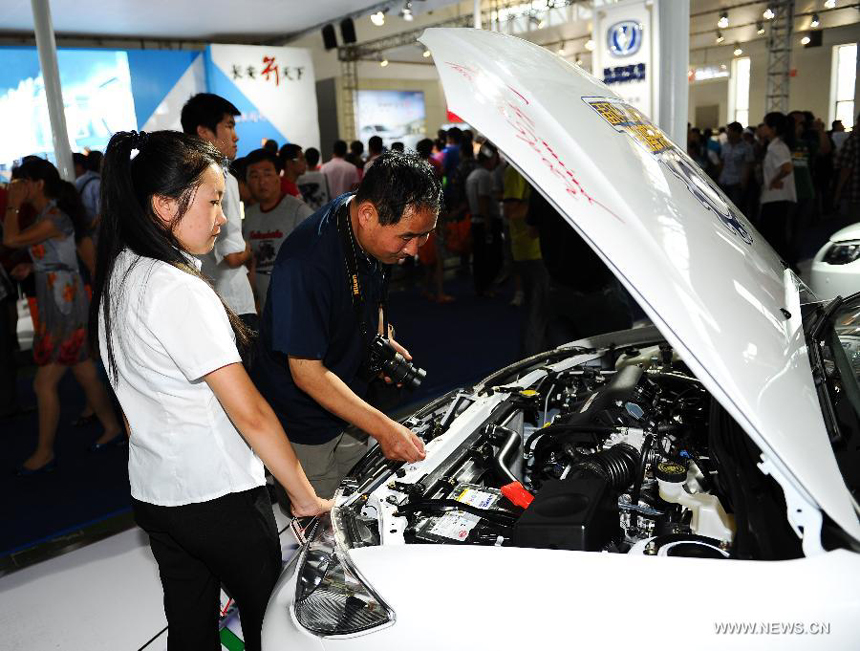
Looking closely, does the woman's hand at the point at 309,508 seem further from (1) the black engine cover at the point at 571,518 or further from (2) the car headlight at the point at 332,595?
(1) the black engine cover at the point at 571,518

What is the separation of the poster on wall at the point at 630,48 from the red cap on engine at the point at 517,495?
4.43 meters

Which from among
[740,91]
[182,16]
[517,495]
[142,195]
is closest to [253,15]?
[182,16]

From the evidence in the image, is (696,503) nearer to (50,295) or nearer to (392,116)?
(50,295)

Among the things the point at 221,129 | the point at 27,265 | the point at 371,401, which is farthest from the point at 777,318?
the point at 27,265

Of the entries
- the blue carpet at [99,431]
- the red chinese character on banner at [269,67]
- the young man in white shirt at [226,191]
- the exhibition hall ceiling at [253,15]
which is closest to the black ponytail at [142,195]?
the young man in white shirt at [226,191]

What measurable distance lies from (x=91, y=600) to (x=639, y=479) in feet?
7.91

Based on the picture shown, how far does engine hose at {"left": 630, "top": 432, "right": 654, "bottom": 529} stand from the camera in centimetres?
186

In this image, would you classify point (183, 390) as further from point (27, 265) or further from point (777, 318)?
point (27, 265)

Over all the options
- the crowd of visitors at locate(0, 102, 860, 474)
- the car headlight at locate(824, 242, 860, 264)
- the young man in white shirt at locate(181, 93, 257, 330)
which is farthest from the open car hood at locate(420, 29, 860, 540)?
the car headlight at locate(824, 242, 860, 264)

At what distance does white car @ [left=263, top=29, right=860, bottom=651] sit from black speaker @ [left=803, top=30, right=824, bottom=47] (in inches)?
795

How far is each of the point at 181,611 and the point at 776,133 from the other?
8.21 m

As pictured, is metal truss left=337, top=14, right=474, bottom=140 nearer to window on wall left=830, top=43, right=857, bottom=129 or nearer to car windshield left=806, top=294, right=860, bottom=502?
window on wall left=830, top=43, right=857, bottom=129

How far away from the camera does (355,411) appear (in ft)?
6.66

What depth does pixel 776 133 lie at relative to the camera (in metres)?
7.98
